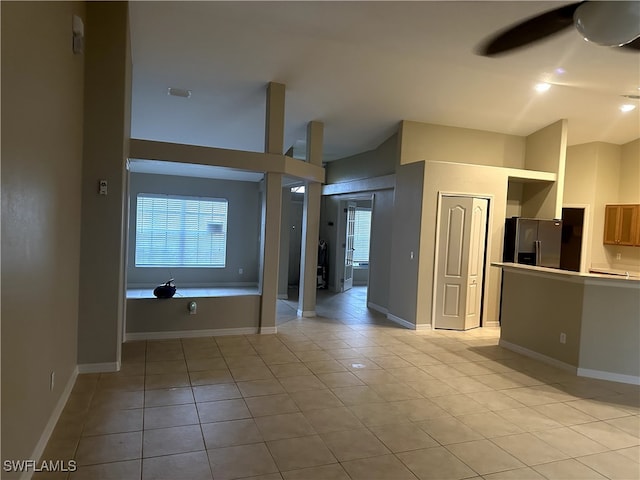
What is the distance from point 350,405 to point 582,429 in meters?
1.77

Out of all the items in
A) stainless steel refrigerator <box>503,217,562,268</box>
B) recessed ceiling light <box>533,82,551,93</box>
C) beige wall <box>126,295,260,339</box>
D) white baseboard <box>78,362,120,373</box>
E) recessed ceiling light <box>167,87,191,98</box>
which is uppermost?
recessed ceiling light <box>533,82,551,93</box>

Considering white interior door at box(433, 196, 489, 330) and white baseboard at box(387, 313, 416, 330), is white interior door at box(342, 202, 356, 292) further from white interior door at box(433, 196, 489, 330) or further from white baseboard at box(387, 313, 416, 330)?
white interior door at box(433, 196, 489, 330)

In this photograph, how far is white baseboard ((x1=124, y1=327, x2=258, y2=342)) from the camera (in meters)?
4.92

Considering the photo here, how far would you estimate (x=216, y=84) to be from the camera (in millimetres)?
5121

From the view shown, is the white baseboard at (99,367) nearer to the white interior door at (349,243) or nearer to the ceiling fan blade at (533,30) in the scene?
the ceiling fan blade at (533,30)

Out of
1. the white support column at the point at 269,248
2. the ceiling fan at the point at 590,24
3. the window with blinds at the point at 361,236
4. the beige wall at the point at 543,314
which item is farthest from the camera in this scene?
the window with blinds at the point at 361,236

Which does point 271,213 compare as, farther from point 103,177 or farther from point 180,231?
point 180,231

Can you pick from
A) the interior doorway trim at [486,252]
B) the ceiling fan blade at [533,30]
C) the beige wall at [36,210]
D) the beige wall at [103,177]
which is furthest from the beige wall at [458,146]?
the beige wall at [36,210]

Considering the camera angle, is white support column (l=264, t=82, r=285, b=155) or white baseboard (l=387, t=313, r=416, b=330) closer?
white support column (l=264, t=82, r=285, b=155)

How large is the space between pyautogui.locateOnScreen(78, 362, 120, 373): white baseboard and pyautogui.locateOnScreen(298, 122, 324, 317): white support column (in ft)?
10.4

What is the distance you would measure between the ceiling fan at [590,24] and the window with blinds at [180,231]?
694cm

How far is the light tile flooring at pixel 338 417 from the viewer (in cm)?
252

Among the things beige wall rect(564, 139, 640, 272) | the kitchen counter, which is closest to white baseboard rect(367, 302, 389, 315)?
the kitchen counter

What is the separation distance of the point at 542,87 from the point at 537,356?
339 centimetres
